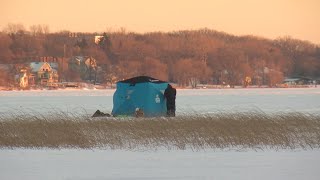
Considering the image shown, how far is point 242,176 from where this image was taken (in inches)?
426

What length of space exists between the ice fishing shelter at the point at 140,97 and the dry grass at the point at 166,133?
5112 millimetres

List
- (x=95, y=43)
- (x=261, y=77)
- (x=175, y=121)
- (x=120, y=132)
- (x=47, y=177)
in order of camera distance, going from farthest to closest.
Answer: (x=95, y=43), (x=261, y=77), (x=175, y=121), (x=120, y=132), (x=47, y=177)

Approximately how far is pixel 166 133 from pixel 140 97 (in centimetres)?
856

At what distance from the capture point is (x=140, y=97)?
83.4 ft

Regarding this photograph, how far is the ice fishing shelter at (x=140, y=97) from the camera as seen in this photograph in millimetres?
25031

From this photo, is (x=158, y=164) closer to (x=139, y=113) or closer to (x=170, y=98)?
(x=139, y=113)

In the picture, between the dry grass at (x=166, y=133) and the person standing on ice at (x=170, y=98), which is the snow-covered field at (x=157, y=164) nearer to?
the dry grass at (x=166, y=133)

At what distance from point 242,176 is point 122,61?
128719 mm

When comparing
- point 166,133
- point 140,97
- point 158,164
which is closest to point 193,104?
point 140,97

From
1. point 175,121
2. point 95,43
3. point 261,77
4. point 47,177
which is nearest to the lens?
point 47,177

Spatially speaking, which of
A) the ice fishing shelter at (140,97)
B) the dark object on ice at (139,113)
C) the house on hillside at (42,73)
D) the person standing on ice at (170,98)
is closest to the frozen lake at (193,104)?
the person standing on ice at (170,98)

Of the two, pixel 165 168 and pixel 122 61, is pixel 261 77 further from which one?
pixel 165 168

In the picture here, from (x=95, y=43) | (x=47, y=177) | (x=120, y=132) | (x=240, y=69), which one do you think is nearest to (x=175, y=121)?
(x=120, y=132)

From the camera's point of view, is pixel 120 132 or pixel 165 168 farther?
pixel 120 132
